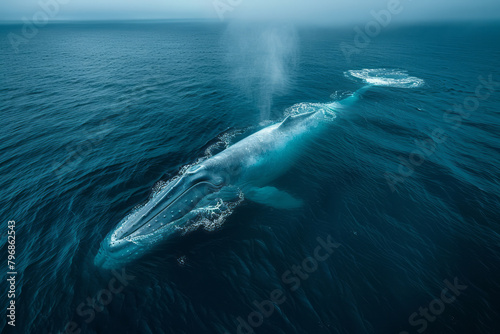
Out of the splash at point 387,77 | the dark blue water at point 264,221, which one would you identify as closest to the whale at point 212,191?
the dark blue water at point 264,221

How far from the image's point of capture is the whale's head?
1365cm

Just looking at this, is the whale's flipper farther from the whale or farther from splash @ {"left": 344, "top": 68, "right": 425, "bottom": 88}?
splash @ {"left": 344, "top": 68, "right": 425, "bottom": 88}

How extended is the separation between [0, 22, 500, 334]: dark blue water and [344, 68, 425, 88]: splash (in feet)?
33.9

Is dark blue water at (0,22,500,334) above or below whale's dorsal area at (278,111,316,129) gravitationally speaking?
below

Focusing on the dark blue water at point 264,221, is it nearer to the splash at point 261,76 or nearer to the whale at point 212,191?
the whale at point 212,191

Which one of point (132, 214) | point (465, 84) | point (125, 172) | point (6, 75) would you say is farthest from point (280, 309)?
point (6, 75)

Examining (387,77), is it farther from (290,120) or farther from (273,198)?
(273,198)

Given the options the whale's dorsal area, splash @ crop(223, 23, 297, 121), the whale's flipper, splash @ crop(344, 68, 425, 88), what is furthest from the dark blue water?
splash @ crop(344, 68, 425, 88)

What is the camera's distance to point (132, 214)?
51.9 ft

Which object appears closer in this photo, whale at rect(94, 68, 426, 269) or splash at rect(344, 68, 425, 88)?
whale at rect(94, 68, 426, 269)

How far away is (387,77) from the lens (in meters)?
51.1

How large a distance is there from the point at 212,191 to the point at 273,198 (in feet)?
17.0

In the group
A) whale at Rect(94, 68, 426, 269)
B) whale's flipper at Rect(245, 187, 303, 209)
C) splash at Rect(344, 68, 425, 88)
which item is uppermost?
whale at Rect(94, 68, 426, 269)

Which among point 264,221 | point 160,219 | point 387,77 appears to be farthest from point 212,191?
point 387,77
